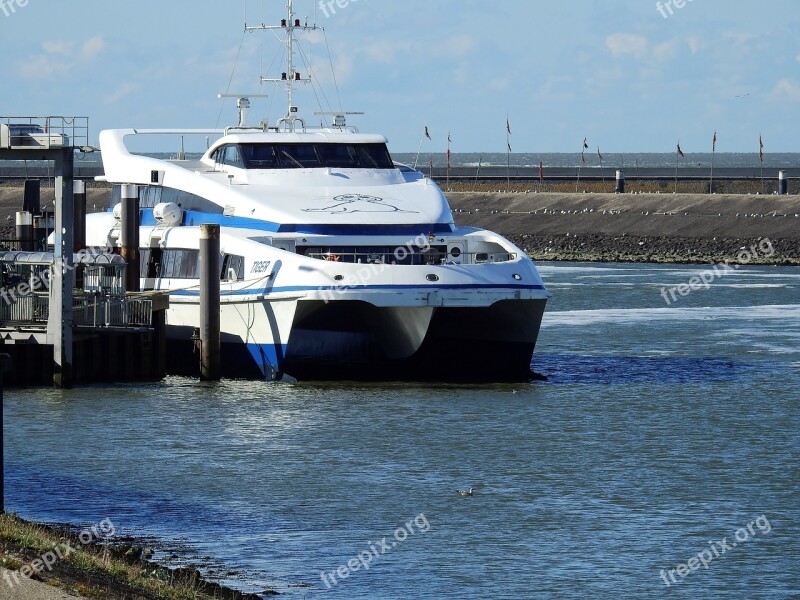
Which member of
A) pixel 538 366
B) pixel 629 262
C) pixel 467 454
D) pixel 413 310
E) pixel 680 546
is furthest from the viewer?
pixel 629 262

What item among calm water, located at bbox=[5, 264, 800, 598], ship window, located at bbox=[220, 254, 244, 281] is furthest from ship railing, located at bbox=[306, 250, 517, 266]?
calm water, located at bbox=[5, 264, 800, 598]

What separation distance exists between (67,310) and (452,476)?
9.41 metres

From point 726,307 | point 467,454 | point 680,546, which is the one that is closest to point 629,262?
point 726,307

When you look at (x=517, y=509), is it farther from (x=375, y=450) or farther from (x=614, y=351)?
(x=614, y=351)

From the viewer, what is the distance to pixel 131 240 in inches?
1266

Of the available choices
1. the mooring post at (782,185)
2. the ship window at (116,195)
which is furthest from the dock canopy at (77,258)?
the mooring post at (782,185)

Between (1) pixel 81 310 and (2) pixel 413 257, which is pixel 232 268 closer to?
(1) pixel 81 310

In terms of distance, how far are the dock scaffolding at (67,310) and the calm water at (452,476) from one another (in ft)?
2.59

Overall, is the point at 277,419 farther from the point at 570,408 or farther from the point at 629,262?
the point at 629,262

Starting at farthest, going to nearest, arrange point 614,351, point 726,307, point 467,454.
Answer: point 726,307, point 614,351, point 467,454

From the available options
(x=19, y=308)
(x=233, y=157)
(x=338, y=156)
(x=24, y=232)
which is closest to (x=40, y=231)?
(x=24, y=232)

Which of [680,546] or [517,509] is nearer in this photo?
[680,546]

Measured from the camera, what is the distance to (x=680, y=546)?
1831 cm

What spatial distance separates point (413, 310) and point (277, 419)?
3.56 m
